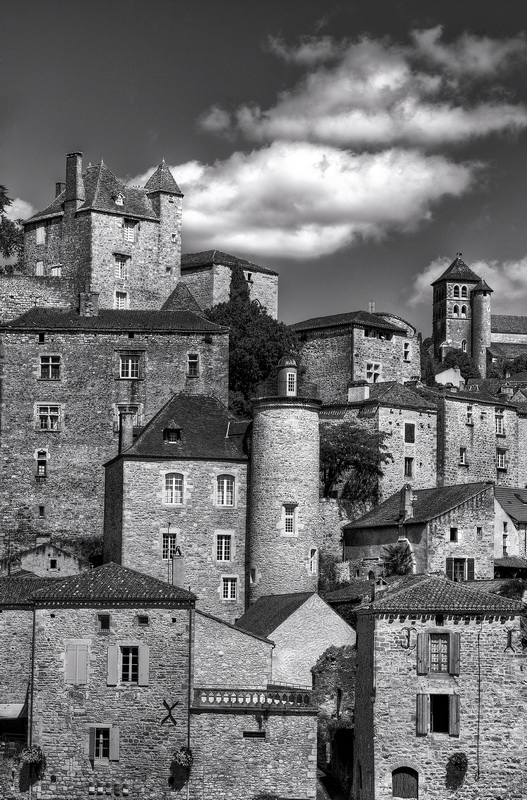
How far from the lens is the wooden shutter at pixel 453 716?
144ft

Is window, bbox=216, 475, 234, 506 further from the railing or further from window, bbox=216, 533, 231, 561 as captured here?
the railing

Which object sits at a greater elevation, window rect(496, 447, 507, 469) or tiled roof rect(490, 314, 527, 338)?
tiled roof rect(490, 314, 527, 338)

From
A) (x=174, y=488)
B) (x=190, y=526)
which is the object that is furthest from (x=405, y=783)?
(x=174, y=488)

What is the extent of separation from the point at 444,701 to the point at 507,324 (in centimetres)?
13453

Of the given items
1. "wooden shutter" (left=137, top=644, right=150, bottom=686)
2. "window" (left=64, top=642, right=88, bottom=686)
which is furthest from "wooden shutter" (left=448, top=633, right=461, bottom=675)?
"window" (left=64, top=642, right=88, bottom=686)

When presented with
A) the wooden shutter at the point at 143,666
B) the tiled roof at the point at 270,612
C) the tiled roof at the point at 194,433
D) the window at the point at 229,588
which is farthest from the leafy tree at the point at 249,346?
the wooden shutter at the point at 143,666

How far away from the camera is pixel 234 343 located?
273 feet

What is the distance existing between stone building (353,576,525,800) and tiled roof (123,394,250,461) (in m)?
18.8

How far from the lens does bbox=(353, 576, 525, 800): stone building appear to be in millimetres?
43719

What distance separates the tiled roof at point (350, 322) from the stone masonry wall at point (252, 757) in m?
45.3

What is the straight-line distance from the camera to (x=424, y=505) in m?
64.9

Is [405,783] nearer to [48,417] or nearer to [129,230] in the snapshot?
[48,417]

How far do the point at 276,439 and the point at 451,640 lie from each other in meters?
18.5

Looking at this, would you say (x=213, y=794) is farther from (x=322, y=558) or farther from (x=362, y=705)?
(x=322, y=558)
